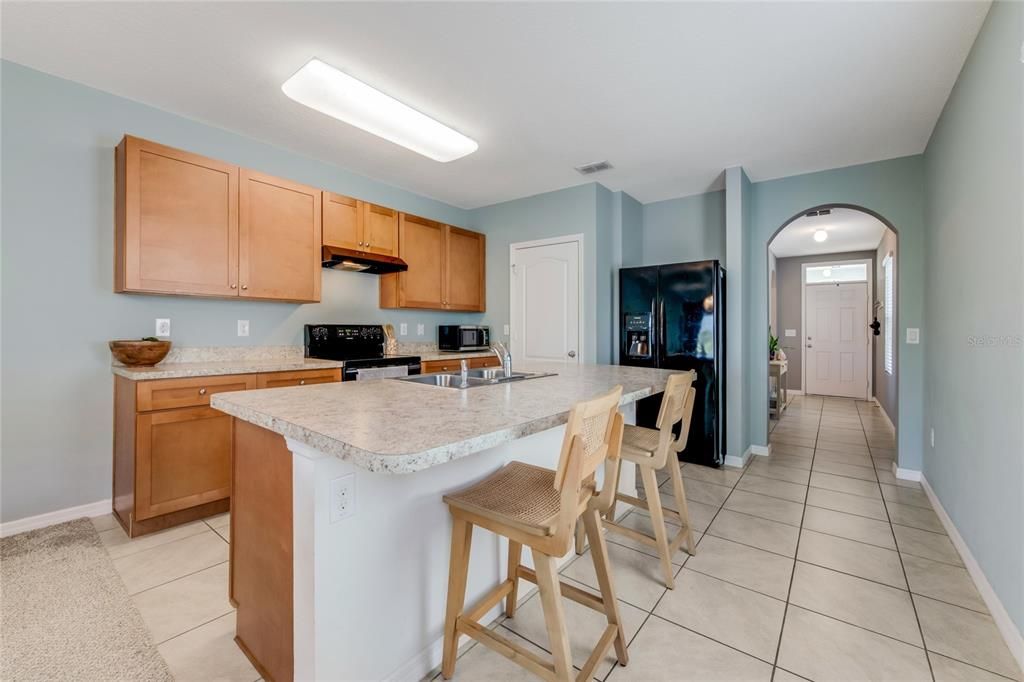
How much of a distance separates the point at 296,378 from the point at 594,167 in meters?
2.87

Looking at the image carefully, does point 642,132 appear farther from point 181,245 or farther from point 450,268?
point 181,245

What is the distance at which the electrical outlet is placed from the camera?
3.73ft

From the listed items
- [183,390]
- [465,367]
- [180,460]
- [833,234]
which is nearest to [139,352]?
[183,390]

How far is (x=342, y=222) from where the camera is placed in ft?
11.5

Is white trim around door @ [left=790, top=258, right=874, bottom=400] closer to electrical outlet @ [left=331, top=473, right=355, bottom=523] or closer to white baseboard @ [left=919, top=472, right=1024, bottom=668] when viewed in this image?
white baseboard @ [left=919, top=472, right=1024, bottom=668]

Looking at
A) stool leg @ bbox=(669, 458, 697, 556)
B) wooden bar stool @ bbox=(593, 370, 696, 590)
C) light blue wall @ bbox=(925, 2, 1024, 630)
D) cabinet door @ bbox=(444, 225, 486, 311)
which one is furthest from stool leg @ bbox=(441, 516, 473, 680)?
cabinet door @ bbox=(444, 225, 486, 311)

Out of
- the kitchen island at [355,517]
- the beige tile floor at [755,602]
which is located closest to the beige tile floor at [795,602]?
the beige tile floor at [755,602]

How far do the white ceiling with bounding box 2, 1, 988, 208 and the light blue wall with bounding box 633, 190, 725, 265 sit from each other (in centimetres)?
104

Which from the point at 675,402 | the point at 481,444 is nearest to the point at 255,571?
the point at 481,444

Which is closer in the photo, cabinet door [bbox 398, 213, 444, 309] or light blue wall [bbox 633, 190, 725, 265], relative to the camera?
cabinet door [bbox 398, 213, 444, 309]

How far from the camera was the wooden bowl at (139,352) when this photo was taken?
2.46 metres

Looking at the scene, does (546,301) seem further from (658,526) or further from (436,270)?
(658,526)

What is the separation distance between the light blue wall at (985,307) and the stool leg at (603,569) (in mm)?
1415

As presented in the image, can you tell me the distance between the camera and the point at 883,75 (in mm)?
2330
